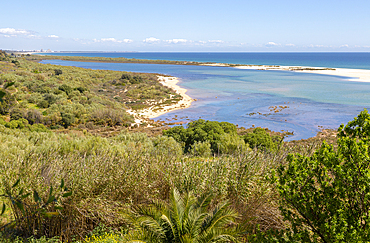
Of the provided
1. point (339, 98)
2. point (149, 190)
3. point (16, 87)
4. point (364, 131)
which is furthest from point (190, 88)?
point (364, 131)

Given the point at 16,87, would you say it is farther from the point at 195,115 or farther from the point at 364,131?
the point at 364,131

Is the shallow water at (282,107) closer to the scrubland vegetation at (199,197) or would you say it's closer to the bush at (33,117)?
the bush at (33,117)

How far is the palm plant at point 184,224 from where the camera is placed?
511 centimetres

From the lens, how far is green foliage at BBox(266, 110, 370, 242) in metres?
3.43

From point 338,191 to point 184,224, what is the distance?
2.96 metres

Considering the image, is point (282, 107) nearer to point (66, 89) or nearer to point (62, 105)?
point (62, 105)

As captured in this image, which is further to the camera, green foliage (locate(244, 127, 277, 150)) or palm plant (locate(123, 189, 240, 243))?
green foliage (locate(244, 127, 277, 150))

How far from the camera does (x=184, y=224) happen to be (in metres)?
5.20

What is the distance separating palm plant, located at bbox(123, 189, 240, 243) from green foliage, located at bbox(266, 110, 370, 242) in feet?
5.20

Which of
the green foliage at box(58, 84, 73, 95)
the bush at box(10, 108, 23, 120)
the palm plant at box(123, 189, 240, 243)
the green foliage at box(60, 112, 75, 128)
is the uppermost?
the green foliage at box(58, 84, 73, 95)

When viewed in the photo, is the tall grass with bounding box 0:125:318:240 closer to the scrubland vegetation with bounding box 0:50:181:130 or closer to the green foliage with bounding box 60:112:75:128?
the scrubland vegetation with bounding box 0:50:181:130

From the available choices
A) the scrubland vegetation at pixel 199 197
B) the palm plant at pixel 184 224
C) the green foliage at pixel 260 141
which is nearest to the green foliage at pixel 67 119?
the scrubland vegetation at pixel 199 197

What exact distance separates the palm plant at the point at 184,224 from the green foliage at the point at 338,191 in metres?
1.59

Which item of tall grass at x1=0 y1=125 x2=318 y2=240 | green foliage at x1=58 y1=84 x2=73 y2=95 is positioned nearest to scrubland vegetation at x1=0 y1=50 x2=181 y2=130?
green foliage at x1=58 y1=84 x2=73 y2=95
